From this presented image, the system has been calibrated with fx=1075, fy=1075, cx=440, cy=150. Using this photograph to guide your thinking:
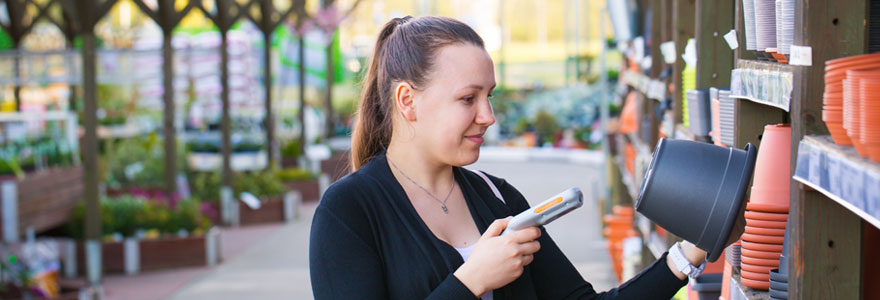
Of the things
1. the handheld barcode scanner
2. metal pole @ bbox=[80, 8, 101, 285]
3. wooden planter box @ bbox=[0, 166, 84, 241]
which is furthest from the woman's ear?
wooden planter box @ bbox=[0, 166, 84, 241]

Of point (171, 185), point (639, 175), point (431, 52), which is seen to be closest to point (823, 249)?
point (431, 52)

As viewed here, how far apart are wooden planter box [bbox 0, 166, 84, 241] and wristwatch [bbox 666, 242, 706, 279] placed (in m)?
5.46

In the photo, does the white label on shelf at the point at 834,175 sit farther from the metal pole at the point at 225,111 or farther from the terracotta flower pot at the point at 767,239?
the metal pole at the point at 225,111

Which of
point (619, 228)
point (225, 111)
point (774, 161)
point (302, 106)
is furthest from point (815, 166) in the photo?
point (302, 106)

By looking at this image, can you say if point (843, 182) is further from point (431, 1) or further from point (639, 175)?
point (431, 1)

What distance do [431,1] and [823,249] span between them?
1690 cm

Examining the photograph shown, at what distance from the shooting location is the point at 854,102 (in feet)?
3.58

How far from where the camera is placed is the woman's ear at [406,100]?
4.97ft

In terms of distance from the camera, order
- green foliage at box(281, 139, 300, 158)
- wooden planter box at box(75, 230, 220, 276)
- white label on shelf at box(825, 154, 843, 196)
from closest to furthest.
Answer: white label on shelf at box(825, 154, 843, 196)
wooden planter box at box(75, 230, 220, 276)
green foliage at box(281, 139, 300, 158)

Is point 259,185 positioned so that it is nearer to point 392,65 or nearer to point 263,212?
point 263,212

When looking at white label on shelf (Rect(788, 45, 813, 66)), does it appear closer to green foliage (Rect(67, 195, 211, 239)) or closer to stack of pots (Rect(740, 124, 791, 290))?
stack of pots (Rect(740, 124, 791, 290))

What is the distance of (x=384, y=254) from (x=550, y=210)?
0.87ft

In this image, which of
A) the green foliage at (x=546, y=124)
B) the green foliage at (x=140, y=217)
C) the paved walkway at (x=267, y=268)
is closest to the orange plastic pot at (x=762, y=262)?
the paved walkway at (x=267, y=268)

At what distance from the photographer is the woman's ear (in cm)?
152
